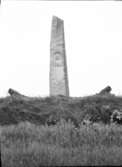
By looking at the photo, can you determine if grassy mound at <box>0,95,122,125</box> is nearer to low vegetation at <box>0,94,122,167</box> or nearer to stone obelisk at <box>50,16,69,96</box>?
low vegetation at <box>0,94,122,167</box>

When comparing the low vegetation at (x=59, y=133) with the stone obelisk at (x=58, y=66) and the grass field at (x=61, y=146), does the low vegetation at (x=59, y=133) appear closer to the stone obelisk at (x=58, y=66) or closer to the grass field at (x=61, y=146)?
the grass field at (x=61, y=146)

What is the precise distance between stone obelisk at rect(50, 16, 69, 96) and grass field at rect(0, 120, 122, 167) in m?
7.35

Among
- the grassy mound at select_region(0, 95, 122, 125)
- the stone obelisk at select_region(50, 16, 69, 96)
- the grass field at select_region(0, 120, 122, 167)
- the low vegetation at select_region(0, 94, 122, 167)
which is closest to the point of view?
the grass field at select_region(0, 120, 122, 167)

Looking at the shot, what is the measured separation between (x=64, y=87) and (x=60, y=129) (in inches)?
312

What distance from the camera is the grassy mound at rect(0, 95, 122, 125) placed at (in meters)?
10.8

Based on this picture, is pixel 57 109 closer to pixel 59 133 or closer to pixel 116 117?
pixel 116 117

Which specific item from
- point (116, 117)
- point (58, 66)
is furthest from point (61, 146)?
point (58, 66)

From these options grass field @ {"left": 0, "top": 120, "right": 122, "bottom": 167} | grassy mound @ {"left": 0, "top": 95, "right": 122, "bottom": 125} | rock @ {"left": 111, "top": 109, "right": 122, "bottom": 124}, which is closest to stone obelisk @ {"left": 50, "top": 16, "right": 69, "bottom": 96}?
grassy mound @ {"left": 0, "top": 95, "right": 122, "bottom": 125}

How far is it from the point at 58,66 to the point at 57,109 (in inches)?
176

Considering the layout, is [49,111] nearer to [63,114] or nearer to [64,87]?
[63,114]

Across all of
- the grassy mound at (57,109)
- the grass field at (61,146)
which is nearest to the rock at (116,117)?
the grassy mound at (57,109)

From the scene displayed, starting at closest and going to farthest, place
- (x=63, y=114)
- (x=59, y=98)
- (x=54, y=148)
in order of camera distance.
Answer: (x=54, y=148), (x=63, y=114), (x=59, y=98)

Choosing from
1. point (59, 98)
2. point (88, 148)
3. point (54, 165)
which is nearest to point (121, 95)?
point (59, 98)

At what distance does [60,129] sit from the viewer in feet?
27.0
